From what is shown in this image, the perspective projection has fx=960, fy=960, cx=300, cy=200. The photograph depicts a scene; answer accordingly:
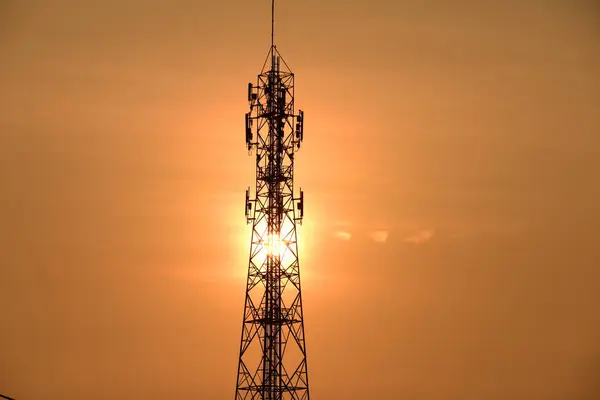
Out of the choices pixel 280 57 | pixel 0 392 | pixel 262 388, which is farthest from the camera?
pixel 0 392

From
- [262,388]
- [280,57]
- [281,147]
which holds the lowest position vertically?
[262,388]

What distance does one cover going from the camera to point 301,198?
164ft

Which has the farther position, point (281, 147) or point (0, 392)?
point (0, 392)

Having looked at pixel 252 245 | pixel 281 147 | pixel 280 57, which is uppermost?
pixel 280 57

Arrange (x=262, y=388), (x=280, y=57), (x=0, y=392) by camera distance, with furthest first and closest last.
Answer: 1. (x=0, y=392)
2. (x=280, y=57)
3. (x=262, y=388)

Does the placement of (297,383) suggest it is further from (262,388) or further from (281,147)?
(281,147)

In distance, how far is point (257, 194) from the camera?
50.4 metres

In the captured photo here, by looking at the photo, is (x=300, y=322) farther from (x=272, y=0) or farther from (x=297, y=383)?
(x=272, y=0)

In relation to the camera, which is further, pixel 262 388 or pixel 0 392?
pixel 0 392

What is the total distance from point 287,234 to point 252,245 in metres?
1.98

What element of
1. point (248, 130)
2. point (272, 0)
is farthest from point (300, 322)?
point (272, 0)

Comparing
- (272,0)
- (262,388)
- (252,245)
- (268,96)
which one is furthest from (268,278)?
(272,0)

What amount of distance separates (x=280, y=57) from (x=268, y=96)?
3.35m

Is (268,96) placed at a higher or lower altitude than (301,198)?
higher
